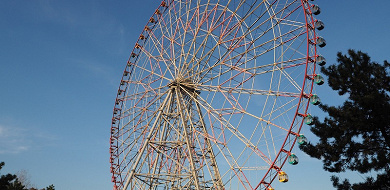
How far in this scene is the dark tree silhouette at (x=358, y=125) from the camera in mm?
13469

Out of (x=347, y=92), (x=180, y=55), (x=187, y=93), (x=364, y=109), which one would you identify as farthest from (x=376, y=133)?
(x=180, y=55)

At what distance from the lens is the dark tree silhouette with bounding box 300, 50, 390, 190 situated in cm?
1347

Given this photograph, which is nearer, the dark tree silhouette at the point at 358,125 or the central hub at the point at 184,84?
the dark tree silhouette at the point at 358,125

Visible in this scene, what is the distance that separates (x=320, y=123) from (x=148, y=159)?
896 centimetres

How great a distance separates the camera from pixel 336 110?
48.9ft

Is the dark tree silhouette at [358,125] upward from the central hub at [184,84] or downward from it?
downward

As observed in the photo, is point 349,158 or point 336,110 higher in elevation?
point 336,110

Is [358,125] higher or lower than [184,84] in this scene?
lower

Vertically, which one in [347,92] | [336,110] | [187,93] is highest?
[187,93]

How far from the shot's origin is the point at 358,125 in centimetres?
1398

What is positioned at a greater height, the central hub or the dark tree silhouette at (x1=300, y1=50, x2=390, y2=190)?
the central hub

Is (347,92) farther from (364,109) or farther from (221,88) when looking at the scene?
(221,88)

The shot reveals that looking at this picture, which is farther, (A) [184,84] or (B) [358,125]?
(A) [184,84]

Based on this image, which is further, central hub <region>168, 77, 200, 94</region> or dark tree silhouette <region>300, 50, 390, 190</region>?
central hub <region>168, 77, 200, 94</region>
